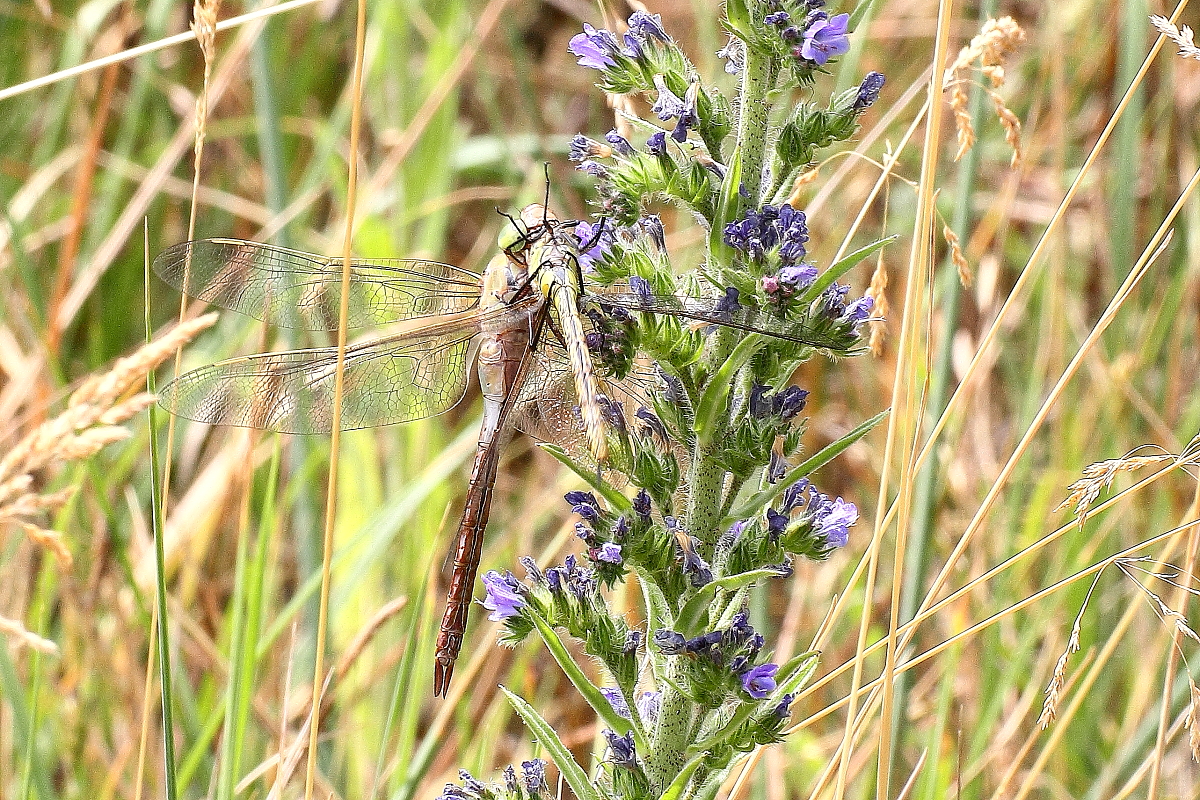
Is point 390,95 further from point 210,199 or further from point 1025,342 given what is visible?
point 1025,342

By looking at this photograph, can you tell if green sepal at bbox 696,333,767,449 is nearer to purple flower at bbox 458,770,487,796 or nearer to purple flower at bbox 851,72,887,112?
purple flower at bbox 851,72,887,112

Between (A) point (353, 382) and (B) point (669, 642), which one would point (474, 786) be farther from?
(A) point (353, 382)

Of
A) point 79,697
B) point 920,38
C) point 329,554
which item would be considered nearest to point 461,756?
point 79,697

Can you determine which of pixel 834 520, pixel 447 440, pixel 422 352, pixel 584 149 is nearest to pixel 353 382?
pixel 422 352

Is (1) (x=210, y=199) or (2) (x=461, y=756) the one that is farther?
(1) (x=210, y=199)

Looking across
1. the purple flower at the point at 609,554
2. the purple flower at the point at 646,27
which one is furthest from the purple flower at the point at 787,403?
the purple flower at the point at 646,27

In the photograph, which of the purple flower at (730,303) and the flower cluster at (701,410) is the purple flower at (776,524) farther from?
the purple flower at (730,303)
